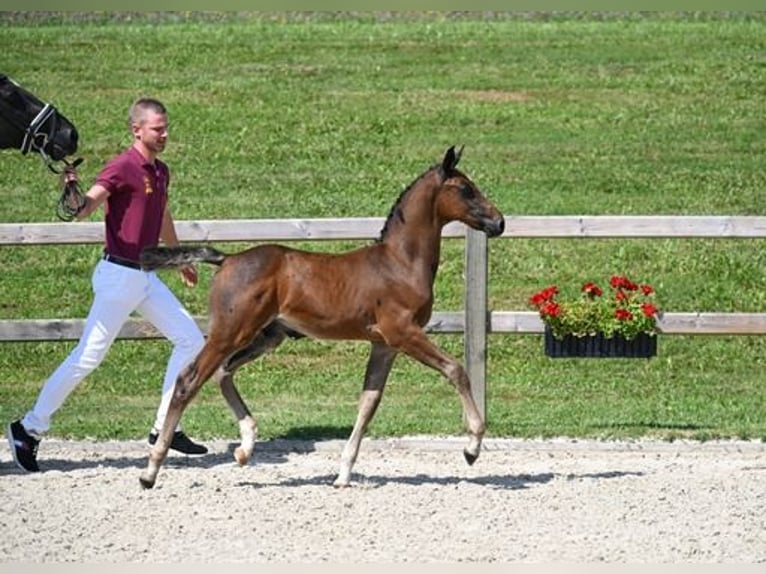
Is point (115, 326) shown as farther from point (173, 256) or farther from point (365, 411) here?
point (365, 411)

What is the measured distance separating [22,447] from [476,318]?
284cm

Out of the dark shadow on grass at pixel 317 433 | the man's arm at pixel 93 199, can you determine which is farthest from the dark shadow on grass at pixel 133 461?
the man's arm at pixel 93 199

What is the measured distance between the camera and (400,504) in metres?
9.57

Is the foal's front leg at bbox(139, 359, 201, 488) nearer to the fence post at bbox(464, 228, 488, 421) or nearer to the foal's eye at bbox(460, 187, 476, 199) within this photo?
the foal's eye at bbox(460, 187, 476, 199)

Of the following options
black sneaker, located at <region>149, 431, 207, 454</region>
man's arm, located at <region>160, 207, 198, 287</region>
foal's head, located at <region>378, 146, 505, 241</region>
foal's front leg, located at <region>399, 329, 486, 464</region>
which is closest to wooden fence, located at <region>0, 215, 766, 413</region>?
black sneaker, located at <region>149, 431, 207, 454</region>

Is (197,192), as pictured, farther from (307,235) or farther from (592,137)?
(307,235)

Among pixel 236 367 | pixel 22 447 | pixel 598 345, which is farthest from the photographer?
pixel 598 345

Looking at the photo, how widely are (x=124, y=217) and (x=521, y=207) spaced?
7.96 meters

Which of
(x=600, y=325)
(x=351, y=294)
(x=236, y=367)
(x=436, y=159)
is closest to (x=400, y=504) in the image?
(x=351, y=294)

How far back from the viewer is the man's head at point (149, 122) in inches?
390

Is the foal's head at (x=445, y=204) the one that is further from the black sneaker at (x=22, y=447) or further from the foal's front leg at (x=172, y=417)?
the black sneaker at (x=22, y=447)

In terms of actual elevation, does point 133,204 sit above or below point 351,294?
above

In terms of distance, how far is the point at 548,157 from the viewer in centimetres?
1912

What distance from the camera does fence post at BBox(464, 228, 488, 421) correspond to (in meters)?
11.4
